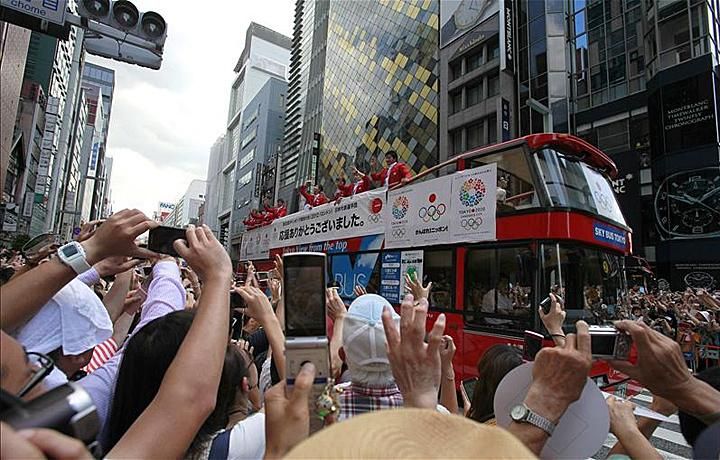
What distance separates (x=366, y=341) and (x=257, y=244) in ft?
45.2

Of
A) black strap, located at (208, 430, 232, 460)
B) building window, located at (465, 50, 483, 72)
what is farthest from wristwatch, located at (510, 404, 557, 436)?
building window, located at (465, 50, 483, 72)

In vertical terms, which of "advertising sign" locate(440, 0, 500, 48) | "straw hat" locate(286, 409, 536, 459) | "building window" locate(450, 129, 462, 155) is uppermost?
"advertising sign" locate(440, 0, 500, 48)

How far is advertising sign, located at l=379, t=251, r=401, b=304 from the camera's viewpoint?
706 cm

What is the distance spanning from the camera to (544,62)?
2314 cm

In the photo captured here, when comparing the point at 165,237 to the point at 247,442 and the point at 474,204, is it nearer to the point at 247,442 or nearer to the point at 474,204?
the point at 247,442

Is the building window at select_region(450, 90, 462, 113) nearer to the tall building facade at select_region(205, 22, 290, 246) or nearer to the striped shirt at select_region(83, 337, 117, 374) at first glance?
the striped shirt at select_region(83, 337, 117, 374)

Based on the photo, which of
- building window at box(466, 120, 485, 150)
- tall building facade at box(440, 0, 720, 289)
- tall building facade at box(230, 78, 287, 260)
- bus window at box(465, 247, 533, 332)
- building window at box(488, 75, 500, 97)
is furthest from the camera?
tall building facade at box(230, 78, 287, 260)

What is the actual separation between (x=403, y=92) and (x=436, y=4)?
5956 mm

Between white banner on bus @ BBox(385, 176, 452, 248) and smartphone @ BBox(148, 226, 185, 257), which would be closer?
smartphone @ BBox(148, 226, 185, 257)

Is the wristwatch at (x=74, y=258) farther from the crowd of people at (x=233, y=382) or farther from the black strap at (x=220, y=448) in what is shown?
the black strap at (x=220, y=448)

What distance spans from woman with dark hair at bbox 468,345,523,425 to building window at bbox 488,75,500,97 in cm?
2413

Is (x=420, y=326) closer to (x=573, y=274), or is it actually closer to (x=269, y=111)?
(x=573, y=274)

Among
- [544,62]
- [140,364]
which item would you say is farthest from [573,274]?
[544,62]

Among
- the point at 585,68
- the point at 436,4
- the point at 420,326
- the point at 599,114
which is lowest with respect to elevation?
the point at 420,326
